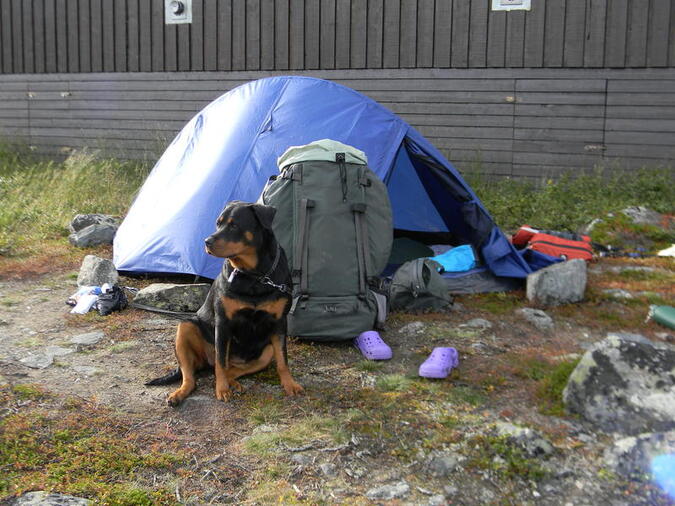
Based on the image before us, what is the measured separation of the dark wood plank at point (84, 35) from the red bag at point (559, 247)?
9933 mm

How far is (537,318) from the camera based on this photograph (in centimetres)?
543

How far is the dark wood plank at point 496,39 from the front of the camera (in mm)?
10844

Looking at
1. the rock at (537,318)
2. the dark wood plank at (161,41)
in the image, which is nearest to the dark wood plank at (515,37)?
the dark wood plank at (161,41)

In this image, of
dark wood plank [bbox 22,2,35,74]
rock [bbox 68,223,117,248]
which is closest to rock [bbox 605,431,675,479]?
rock [bbox 68,223,117,248]

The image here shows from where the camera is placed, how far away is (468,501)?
290 centimetres

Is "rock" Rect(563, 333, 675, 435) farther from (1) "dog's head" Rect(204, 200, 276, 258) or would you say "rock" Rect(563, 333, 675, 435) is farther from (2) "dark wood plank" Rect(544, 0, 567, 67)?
(2) "dark wood plank" Rect(544, 0, 567, 67)

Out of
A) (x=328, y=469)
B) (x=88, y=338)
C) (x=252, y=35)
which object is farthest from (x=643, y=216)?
(x=252, y=35)

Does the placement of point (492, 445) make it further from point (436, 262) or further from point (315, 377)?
point (436, 262)

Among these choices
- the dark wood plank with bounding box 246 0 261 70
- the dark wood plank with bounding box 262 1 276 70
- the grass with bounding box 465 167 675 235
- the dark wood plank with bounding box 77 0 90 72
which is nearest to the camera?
the grass with bounding box 465 167 675 235

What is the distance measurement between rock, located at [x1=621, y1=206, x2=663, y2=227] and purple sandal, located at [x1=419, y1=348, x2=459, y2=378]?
5156 millimetres

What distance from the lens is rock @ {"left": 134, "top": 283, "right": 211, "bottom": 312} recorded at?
5.55m

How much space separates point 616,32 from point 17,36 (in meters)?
11.1

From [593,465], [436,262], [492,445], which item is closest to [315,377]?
[492,445]

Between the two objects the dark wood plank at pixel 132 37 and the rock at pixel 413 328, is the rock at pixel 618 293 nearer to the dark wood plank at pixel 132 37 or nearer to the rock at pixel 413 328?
the rock at pixel 413 328
